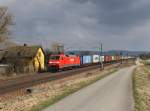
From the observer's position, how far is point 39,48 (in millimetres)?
72875

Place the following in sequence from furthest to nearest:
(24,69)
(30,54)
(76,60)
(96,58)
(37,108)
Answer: (96,58), (76,60), (30,54), (24,69), (37,108)

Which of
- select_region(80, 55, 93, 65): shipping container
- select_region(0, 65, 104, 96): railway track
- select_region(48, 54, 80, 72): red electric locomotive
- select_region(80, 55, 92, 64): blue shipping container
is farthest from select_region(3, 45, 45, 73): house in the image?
select_region(80, 55, 92, 64): blue shipping container

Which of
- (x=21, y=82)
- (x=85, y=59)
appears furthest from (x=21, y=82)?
(x=85, y=59)

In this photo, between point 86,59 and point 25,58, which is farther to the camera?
point 86,59

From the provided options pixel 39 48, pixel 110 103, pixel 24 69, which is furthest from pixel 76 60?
pixel 110 103

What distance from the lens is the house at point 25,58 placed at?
2420 inches

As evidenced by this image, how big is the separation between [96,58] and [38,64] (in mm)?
43681

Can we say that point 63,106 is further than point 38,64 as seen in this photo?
No

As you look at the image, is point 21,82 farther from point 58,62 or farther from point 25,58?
point 25,58

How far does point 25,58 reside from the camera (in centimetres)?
6869

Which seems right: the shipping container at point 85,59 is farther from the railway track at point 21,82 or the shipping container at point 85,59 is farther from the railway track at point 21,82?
the railway track at point 21,82

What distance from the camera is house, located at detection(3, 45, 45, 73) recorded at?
2420 inches

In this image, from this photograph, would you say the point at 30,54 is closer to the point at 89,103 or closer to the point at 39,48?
the point at 39,48

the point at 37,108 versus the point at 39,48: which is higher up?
the point at 39,48
